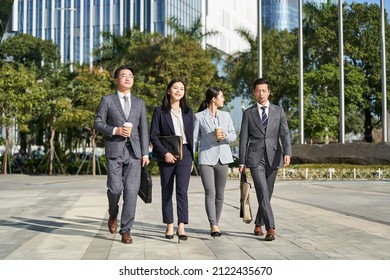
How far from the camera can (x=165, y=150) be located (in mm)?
6406

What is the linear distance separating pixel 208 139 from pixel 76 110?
2423cm

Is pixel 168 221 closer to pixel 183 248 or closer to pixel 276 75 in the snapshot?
pixel 183 248

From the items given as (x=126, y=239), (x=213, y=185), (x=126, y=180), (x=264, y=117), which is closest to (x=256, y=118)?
(x=264, y=117)

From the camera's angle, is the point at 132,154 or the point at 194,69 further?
the point at 194,69

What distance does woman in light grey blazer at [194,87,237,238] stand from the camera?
21.9 feet

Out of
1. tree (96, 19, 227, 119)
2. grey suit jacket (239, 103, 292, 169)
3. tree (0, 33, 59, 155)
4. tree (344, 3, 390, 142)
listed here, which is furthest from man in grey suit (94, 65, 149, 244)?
tree (0, 33, 59, 155)

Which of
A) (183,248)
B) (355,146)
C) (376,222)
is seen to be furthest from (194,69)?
(183,248)

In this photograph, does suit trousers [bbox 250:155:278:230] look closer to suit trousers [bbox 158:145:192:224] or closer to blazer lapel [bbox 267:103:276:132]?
blazer lapel [bbox 267:103:276:132]

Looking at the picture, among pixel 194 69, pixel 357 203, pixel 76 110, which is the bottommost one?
pixel 357 203

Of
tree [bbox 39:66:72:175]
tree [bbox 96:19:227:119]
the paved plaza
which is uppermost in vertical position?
tree [bbox 96:19:227:119]

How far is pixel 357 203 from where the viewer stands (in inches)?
478

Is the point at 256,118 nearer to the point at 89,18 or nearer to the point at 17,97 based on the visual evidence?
the point at 17,97

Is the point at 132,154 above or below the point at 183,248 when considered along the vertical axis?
above
